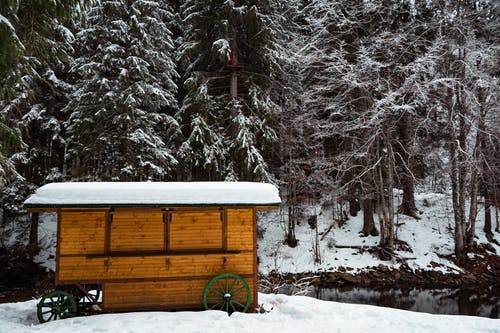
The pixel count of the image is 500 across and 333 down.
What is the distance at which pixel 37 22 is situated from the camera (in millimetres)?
7602

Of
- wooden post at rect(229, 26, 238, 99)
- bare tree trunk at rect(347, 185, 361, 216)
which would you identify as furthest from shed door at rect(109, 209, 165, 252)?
bare tree trunk at rect(347, 185, 361, 216)

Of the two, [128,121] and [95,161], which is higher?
[128,121]

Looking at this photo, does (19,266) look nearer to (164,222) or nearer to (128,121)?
(128,121)

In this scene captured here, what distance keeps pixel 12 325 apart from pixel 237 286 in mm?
5068

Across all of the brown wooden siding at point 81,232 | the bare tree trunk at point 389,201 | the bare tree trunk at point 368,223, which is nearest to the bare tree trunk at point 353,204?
the bare tree trunk at point 368,223

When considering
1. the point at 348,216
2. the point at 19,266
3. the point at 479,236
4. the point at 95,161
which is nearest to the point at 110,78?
the point at 95,161

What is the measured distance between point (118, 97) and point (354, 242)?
13.5 m

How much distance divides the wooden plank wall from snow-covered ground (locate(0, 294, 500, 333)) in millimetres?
631

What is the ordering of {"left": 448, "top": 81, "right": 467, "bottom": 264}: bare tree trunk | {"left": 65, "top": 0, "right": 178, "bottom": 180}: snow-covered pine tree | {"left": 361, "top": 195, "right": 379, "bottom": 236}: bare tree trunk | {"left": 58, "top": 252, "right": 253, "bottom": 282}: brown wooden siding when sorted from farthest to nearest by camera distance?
{"left": 361, "top": 195, "right": 379, "bottom": 236}: bare tree trunk
{"left": 448, "top": 81, "right": 467, "bottom": 264}: bare tree trunk
{"left": 65, "top": 0, "right": 178, "bottom": 180}: snow-covered pine tree
{"left": 58, "top": 252, "right": 253, "bottom": 282}: brown wooden siding

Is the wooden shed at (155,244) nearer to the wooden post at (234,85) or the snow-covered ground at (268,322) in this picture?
the snow-covered ground at (268,322)

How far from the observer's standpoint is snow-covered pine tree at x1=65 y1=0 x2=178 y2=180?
1478 centimetres

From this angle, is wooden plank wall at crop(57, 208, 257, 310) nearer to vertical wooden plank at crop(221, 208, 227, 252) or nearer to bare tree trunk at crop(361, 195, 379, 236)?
vertical wooden plank at crop(221, 208, 227, 252)

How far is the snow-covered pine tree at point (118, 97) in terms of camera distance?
14.8 m

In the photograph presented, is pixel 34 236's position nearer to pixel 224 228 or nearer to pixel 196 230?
pixel 196 230
